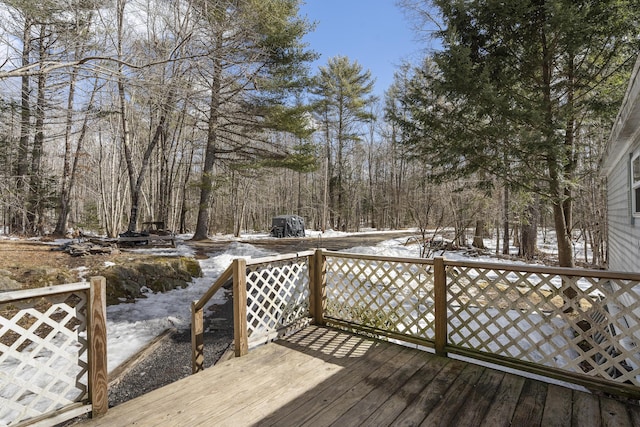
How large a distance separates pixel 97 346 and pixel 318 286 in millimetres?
2290


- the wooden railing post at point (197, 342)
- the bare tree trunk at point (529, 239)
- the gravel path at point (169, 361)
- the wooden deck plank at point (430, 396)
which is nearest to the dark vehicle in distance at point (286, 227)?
the bare tree trunk at point (529, 239)

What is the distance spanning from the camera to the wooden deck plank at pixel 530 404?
2.09 m

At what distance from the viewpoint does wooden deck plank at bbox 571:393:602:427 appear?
2072 mm

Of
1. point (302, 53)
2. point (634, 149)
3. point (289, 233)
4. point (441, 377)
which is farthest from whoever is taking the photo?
point (289, 233)

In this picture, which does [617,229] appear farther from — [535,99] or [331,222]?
Result: [331,222]

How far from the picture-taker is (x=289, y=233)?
57.1 feet

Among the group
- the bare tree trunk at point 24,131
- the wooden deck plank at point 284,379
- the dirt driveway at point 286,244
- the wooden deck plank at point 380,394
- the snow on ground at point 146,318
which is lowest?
the snow on ground at point 146,318

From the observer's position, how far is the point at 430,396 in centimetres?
240

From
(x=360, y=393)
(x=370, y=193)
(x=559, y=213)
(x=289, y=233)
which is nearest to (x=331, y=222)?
(x=370, y=193)

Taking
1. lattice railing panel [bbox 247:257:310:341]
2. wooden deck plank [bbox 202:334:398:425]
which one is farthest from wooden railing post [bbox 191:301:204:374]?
wooden deck plank [bbox 202:334:398:425]

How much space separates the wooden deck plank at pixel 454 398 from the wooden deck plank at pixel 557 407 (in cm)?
47

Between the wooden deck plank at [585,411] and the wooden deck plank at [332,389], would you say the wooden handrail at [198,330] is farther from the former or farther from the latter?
the wooden deck plank at [585,411]

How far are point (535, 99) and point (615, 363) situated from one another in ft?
A: 17.5

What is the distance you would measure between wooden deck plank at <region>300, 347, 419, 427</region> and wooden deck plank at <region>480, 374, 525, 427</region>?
755 millimetres
